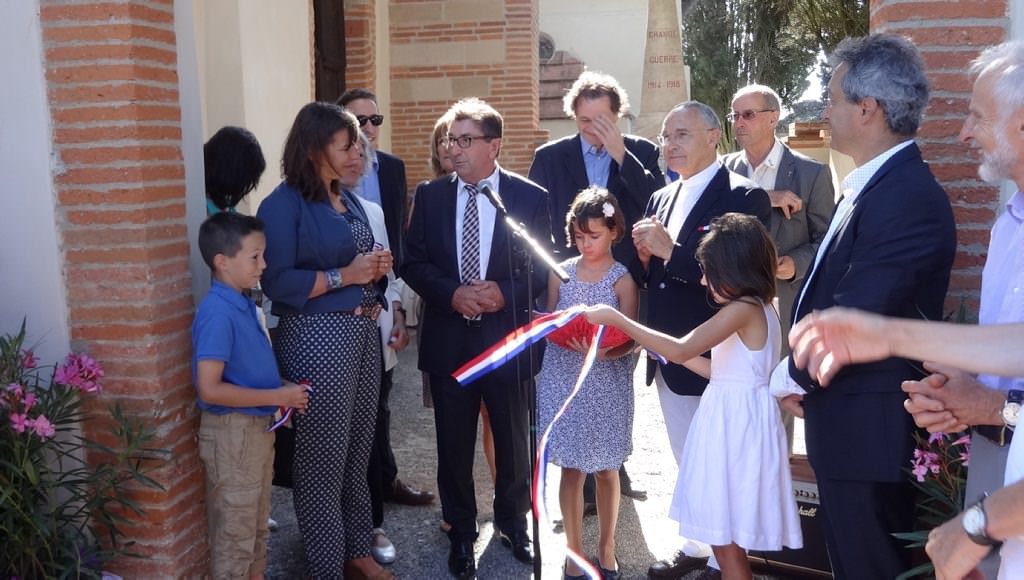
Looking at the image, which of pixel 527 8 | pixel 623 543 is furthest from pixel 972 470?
pixel 527 8

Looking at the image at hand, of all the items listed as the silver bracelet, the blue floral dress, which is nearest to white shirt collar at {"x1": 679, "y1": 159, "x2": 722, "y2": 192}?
the blue floral dress

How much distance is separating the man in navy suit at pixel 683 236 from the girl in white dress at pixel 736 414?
1.53ft

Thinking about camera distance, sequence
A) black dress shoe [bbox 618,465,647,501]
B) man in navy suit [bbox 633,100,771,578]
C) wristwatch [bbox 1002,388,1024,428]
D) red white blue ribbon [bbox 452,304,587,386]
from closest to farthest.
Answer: wristwatch [bbox 1002,388,1024,428]
red white blue ribbon [bbox 452,304,587,386]
man in navy suit [bbox 633,100,771,578]
black dress shoe [bbox 618,465,647,501]

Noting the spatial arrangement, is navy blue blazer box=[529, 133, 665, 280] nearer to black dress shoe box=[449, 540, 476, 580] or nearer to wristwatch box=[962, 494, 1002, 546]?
black dress shoe box=[449, 540, 476, 580]

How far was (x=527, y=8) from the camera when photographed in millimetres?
11039

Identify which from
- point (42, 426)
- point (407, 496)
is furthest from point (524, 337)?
point (407, 496)

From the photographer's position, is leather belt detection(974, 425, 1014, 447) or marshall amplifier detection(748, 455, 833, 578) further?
marshall amplifier detection(748, 455, 833, 578)

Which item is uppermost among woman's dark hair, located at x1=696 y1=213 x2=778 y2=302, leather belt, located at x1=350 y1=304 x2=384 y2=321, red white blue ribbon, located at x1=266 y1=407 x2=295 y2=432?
woman's dark hair, located at x1=696 y1=213 x2=778 y2=302

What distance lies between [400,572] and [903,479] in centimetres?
246

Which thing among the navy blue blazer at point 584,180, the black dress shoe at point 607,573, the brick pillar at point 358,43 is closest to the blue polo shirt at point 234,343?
the black dress shoe at point 607,573

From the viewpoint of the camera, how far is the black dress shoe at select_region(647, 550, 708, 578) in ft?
14.4

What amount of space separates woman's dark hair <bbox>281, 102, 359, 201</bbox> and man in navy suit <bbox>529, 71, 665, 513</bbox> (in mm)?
1334

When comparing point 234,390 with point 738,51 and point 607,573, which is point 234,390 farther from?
point 738,51

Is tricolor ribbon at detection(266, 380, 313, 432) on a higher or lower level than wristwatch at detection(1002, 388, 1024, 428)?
lower
